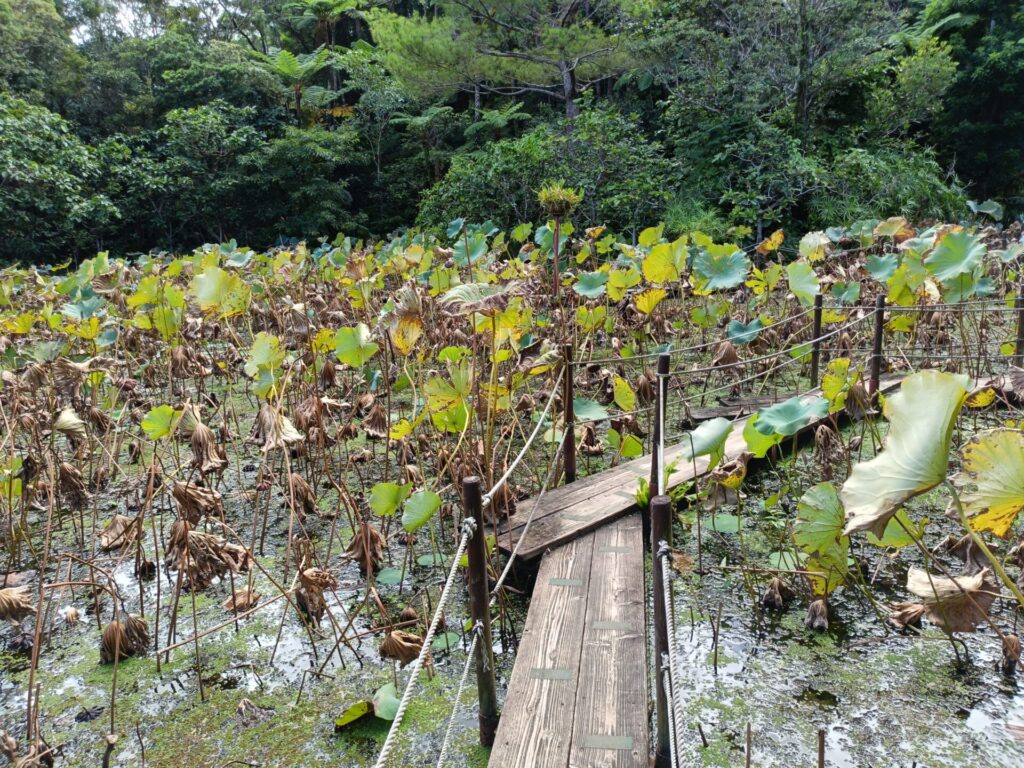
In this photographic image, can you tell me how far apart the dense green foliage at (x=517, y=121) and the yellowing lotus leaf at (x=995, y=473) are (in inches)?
272

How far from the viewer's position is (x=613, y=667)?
149 centimetres

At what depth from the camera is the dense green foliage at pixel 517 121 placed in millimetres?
7855

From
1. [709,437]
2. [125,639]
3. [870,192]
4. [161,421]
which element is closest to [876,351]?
[709,437]

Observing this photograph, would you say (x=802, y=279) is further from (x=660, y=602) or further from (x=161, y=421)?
(x=161, y=421)

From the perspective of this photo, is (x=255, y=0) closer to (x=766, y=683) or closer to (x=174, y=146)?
(x=174, y=146)


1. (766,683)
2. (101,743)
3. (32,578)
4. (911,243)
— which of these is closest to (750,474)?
(766,683)

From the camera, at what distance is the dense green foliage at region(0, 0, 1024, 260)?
786cm

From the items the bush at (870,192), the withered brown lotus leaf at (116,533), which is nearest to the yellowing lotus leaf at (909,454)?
the withered brown lotus leaf at (116,533)

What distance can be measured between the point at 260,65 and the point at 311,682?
13898 mm

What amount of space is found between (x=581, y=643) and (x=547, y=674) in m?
0.14

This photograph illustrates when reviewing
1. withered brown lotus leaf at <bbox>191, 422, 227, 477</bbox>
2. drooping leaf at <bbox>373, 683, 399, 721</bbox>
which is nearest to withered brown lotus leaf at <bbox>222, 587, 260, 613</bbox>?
withered brown lotus leaf at <bbox>191, 422, 227, 477</bbox>

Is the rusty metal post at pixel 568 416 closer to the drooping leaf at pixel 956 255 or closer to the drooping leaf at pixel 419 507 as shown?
the drooping leaf at pixel 419 507

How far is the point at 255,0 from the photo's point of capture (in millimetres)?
17281

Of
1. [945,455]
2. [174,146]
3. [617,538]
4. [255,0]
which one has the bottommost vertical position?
[617,538]
